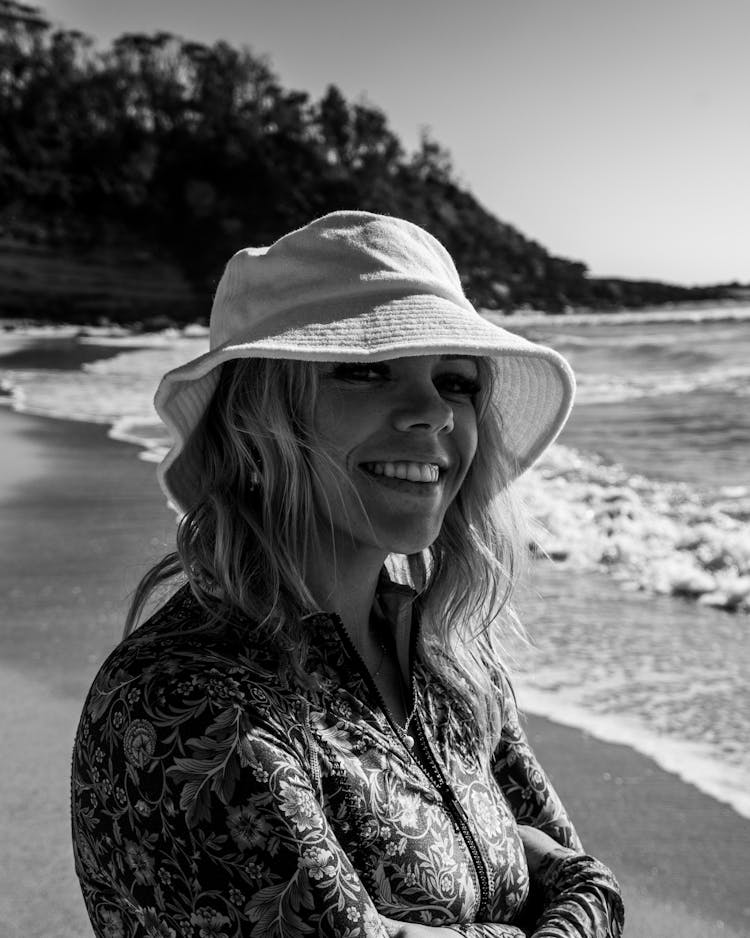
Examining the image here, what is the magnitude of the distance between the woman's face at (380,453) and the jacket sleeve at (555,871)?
1.47 feet

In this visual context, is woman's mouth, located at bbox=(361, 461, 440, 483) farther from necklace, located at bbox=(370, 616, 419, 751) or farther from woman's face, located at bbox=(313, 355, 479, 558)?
necklace, located at bbox=(370, 616, 419, 751)

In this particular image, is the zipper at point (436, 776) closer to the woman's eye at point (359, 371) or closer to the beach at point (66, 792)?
the woman's eye at point (359, 371)

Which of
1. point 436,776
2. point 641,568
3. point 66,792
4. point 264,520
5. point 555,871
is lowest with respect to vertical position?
point 641,568

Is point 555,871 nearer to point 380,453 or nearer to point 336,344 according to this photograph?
point 380,453

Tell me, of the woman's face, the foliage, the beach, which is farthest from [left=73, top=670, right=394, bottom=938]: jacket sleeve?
the foliage

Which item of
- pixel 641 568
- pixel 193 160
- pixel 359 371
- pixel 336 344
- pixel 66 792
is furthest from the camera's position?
pixel 193 160

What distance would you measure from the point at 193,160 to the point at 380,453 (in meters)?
83.8

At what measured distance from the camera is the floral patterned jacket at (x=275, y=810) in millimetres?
1146

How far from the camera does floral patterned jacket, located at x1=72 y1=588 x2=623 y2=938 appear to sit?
1.15 meters

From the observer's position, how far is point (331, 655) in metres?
1.44

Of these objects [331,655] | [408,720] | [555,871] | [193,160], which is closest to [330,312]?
[331,655]

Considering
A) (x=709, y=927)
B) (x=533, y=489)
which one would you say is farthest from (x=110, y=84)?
(x=709, y=927)

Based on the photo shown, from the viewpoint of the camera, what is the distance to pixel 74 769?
1287mm

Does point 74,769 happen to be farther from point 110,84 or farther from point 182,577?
point 110,84
